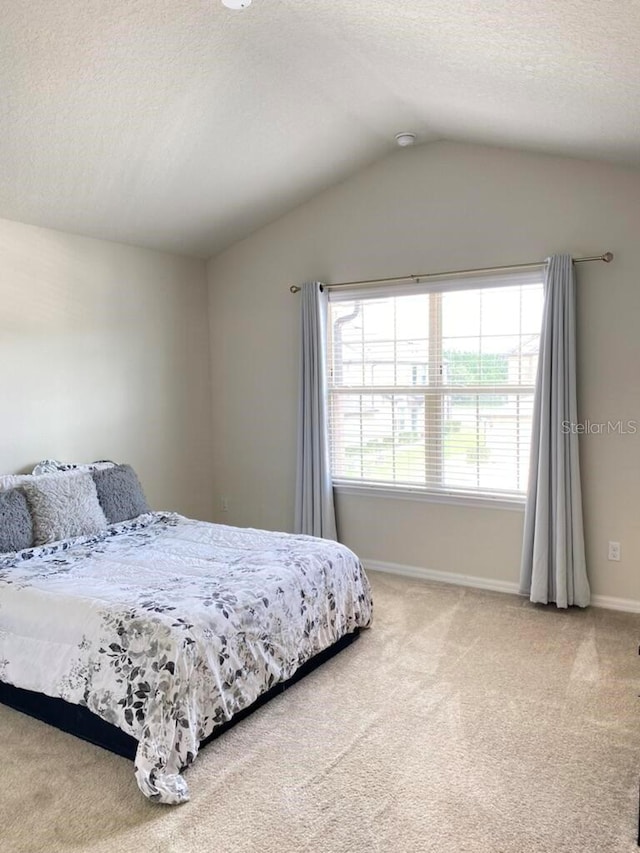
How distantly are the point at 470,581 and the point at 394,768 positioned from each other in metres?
2.07

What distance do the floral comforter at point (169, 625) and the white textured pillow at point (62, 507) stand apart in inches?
3.9

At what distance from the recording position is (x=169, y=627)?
2367 mm

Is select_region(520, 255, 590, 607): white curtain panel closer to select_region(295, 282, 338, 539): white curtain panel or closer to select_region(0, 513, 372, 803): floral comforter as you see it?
select_region(0, 513, 372, 803): floral comforter

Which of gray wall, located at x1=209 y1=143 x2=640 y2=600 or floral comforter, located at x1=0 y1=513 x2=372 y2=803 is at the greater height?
gray wall, located at x1=209 y1=143 x2=640 y2=600

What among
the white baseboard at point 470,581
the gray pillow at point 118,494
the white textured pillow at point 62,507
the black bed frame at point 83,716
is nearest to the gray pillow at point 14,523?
the white textured pillow at point 62,507

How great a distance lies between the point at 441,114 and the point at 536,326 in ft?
4.36

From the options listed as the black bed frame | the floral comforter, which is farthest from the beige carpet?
the floral comforter

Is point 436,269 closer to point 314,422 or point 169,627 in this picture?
point 314,422

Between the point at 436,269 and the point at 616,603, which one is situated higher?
the point at 436,269

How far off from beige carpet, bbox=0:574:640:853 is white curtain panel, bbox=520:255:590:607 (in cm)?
55

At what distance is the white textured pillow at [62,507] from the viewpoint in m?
3.39

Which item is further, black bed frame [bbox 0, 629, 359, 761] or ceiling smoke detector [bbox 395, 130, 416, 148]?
ceiling smoke detector [bbox 395, 130, 416, 148]

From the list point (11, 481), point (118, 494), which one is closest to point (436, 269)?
point (118, 494)

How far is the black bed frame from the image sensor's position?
241cm
